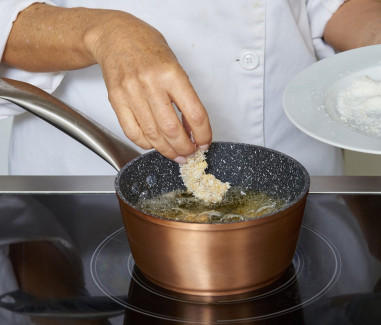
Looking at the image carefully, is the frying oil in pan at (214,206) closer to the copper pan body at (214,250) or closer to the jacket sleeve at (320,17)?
the copper pan body at (214,250)

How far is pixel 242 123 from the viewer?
95 cm

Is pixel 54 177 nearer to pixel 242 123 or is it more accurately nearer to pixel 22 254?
pixel 22 254

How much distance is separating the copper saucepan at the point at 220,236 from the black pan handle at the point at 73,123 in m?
0.06

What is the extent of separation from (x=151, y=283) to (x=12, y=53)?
0.42 m

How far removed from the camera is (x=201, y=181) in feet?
2.08

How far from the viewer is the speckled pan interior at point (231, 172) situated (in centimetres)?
61

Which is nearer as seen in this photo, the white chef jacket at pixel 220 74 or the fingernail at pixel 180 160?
the fingernail at pixel 180 160

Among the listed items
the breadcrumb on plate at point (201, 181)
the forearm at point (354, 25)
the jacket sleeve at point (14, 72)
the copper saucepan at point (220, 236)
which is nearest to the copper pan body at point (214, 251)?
the copper saucepan at point (220, 236)

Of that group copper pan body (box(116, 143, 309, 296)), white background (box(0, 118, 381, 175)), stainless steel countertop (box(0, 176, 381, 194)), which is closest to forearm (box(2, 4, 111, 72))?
stainless steel countertop (box(0, 176, 381, 194))

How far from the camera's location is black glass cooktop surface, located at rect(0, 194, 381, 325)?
0.53 meters

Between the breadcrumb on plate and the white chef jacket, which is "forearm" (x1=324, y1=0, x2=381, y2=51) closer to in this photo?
the white chef jacket

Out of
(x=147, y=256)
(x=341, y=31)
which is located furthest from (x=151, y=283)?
(x=341, y=31)

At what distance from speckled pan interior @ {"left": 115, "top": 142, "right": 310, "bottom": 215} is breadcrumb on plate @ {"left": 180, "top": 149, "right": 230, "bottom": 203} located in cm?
3

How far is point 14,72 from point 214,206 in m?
0.43
